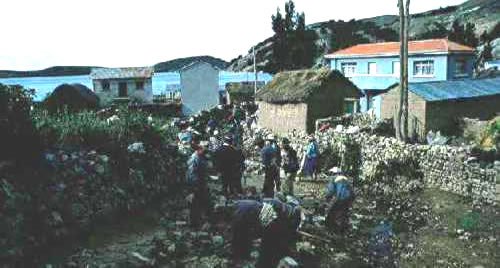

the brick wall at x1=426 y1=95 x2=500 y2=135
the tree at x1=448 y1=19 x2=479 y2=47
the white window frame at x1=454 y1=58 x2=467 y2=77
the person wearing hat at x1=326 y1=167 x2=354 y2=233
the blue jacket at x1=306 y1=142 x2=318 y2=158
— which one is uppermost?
the tree at x1=448 y1=19 x2=479 y2=47

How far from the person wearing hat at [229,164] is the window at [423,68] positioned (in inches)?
1175

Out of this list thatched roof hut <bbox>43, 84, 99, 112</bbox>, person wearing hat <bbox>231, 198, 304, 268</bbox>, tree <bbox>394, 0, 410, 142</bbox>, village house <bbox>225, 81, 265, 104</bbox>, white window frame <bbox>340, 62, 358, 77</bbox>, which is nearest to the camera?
person wearing hat <bbox>231, 198, 304, 268</bbox>

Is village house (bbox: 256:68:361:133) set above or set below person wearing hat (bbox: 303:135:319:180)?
above

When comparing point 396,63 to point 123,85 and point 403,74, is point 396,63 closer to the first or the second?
point 123,85

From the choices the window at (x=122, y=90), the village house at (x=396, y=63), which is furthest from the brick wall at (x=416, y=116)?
the window at (x=122, y=90)

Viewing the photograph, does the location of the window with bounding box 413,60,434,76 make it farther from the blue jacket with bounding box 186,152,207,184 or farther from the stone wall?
the blue jacket with bounding box 186,152,207,184

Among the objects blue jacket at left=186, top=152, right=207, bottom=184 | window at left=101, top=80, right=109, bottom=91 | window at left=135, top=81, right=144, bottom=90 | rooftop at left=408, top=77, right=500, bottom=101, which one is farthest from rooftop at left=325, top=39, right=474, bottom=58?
blue jacket at left=186, top=152, right=207, bottom=184

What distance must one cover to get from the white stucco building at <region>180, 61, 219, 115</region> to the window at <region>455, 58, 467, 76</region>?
744 inches

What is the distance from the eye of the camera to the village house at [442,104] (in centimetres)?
2386

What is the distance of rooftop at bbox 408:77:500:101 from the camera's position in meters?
24.0

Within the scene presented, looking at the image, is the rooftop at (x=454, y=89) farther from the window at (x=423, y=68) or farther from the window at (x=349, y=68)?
the window at (x=349, y=68)

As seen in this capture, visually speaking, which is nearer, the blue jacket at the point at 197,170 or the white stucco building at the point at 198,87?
the blue jacket at the point at 197,170

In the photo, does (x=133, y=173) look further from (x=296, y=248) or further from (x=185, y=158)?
(x=296, y=248)

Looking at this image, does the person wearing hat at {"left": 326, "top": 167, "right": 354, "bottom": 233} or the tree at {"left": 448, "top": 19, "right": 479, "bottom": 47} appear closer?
the person wearing hat at {"left": 326, "top": 167, "right": 354, "bottom": 233}
